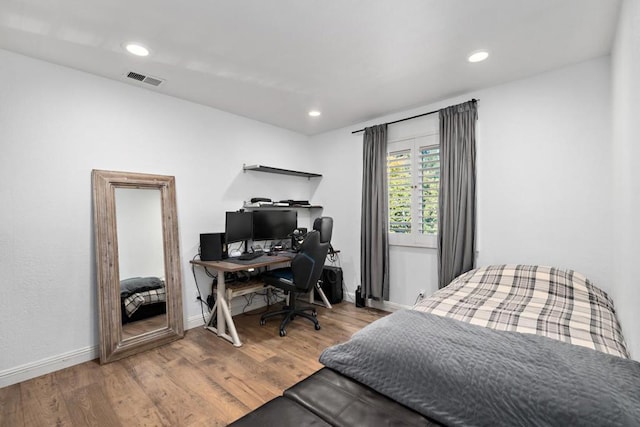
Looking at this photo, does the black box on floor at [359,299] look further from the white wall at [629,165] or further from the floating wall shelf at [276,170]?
the white wall at [629,165]

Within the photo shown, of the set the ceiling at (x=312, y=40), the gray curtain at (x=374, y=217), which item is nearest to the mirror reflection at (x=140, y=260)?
the ceiling at (x=312, y=40)

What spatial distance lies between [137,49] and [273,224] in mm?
2292

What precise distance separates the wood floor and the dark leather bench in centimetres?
90

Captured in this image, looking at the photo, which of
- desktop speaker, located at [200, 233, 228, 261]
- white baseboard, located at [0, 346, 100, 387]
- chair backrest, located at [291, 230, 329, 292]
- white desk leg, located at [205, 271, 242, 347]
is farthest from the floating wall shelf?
white baseboard, located at [0, 346, 100, 387]

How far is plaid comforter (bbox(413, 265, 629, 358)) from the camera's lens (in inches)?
60.7

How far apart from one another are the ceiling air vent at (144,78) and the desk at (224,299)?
6.01ft

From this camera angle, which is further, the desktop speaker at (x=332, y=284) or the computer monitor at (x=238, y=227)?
the desktop speaker at (x=332, y=284)

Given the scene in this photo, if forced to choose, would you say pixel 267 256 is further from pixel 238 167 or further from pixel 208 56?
pixel 208 56

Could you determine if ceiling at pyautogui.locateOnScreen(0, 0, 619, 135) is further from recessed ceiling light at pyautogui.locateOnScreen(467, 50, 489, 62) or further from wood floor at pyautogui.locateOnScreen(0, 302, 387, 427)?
wood floor at pyautogui.locateOnScreen(0, 302, 387, 427)

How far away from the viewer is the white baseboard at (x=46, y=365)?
6.91ft

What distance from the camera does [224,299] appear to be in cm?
295

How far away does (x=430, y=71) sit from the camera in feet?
8.25

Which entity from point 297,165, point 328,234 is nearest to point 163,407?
point 328,234

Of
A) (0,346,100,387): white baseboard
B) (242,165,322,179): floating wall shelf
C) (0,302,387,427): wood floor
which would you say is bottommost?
(0,302,387,427): wood floor
